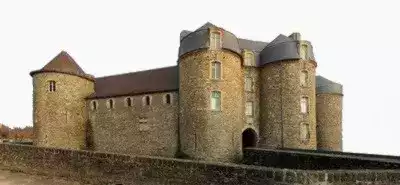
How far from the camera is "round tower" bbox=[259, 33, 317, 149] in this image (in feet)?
74.1

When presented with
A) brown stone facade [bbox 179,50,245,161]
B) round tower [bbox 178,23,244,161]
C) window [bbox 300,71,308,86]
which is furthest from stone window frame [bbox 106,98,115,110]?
window [bbox 300,71,308,86]

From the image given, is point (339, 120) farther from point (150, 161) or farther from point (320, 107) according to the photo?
point (150, 161)

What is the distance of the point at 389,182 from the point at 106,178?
368 inches

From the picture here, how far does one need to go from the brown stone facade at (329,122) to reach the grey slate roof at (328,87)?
31 cm

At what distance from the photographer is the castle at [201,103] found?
19.2 meters

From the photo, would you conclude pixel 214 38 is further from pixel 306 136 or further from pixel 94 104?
pixel 94 104

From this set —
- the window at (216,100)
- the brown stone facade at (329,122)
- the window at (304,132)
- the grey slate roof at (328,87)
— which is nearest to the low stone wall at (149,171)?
the window at (216,100)

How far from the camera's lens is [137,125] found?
23234 mm

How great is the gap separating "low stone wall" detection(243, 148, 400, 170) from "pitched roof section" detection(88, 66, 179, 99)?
6.44 meters

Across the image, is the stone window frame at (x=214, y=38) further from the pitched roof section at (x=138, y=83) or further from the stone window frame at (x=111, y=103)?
the stone window frame at (x=111, y=103)

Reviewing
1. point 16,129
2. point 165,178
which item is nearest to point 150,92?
point 165,178

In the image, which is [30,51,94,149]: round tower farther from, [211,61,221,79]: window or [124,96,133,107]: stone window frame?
[211,61,221,79]: window

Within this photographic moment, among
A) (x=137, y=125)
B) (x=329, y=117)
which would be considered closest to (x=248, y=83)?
(x=329, y=117)

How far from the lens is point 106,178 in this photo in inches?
514
